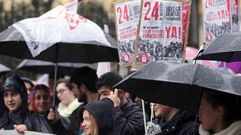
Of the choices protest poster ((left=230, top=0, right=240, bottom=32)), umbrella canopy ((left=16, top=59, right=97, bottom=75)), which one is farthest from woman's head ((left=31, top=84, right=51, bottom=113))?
protest poster ((left=230, top=0, right=240, bottom=32))

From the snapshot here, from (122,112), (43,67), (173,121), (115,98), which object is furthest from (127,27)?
(43,67)

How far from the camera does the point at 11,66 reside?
14438mm

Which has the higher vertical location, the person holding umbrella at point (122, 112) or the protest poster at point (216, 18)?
the protest poster at point (216, 18)

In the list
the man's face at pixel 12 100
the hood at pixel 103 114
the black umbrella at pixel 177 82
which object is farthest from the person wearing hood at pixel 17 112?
the black umbrella at pixel 177 82

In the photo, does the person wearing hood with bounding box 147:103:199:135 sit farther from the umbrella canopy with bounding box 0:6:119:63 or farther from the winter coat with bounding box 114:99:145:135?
the umbrella canopy with bounding box 0:6:119:63

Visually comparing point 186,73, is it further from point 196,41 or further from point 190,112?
point 196,41

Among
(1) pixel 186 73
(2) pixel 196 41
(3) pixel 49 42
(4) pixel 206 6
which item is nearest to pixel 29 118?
(3) pixel 49 42

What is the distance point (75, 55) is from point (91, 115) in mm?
3062

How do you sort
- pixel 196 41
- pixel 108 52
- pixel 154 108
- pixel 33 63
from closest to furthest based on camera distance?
pixel 154 108, pixel 108 52, pixel 33 63, pixel 196 41

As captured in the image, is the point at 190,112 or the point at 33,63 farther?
the point at 33,63

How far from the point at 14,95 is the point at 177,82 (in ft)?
11.7

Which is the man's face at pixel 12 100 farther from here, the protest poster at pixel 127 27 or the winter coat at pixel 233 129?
the winter coat at pixel 233 129

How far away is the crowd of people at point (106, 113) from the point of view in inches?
211

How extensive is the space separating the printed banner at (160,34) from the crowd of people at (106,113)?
0.49 meters
